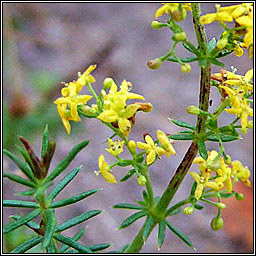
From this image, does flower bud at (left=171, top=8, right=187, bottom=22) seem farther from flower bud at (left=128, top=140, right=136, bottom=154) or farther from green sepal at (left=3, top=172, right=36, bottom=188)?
green sepal at (left=3, top=172, right=36, bottom=188)

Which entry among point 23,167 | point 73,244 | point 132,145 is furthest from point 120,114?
point 73,244

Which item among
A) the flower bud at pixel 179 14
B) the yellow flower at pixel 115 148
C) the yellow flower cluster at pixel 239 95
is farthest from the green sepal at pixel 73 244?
the flower bud at pixel 179 14

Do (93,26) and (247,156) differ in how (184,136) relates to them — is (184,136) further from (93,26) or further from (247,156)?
(93,26)

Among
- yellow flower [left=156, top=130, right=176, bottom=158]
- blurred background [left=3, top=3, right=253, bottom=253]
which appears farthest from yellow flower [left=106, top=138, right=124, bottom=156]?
blurred background [left=3, top=3, right=253, bottom=253]

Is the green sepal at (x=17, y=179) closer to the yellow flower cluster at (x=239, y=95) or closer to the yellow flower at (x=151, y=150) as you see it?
the yellow flower at (x=151, y=150)

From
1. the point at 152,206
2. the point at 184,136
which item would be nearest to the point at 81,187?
the point at 152,206
